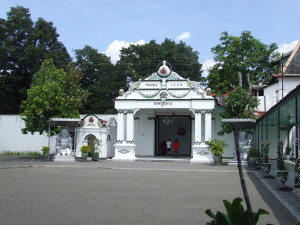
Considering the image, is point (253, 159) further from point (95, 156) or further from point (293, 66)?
point (293, 66)

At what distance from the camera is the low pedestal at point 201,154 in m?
27.1

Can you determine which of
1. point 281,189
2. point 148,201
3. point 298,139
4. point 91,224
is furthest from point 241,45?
point 91,224

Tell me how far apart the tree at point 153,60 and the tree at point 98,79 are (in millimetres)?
1493

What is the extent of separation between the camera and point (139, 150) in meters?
31.4

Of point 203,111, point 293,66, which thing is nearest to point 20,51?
point 203,111

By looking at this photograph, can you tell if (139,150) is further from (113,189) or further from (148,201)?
(148,201)

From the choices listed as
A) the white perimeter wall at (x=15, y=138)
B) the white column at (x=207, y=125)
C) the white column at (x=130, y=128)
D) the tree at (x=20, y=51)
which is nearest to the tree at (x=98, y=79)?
the tree at (x=20, y=51)

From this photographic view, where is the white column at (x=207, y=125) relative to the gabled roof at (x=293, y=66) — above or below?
below

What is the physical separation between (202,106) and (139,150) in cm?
652

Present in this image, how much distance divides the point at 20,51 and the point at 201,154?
2589 centimetres

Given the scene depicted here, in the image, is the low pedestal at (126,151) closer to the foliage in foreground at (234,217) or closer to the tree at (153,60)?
the tree at (153,60)

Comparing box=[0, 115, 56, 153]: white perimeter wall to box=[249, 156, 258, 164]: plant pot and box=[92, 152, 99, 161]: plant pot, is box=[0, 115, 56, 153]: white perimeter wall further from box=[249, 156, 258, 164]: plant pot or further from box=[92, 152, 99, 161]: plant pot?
box=[249, 156, 258, 164]: plant pot

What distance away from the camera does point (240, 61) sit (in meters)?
41.5

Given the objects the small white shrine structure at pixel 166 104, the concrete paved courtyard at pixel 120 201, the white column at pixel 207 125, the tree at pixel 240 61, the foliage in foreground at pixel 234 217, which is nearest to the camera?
the foliage in foreground at pixel 234 217
